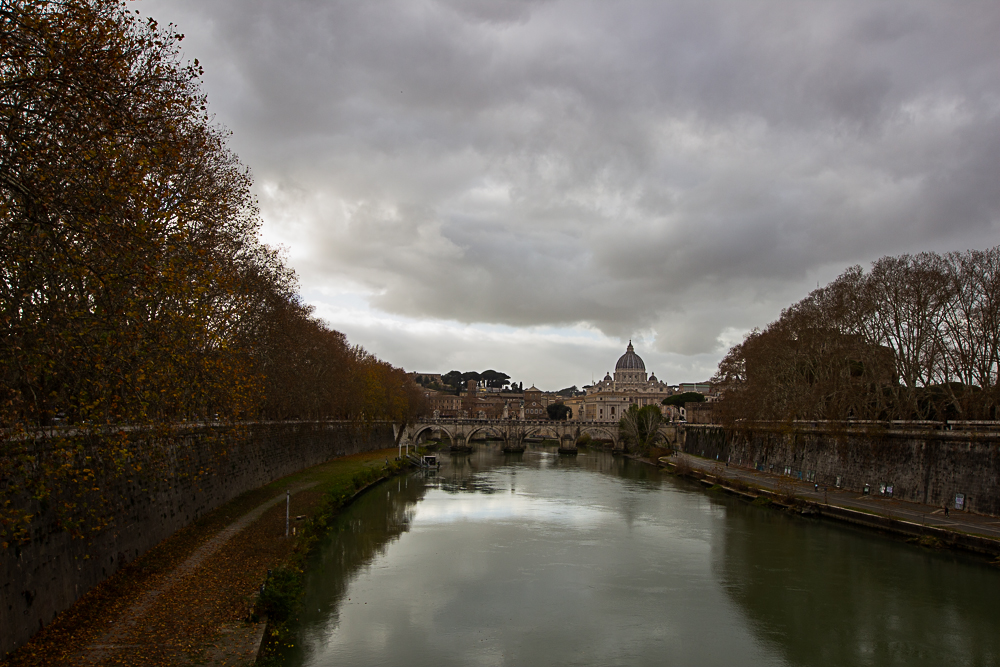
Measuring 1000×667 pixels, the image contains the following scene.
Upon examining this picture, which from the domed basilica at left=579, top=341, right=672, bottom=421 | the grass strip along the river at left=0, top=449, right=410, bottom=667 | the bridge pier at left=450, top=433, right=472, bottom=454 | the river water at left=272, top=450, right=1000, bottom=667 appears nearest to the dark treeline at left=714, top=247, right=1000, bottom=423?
the river water at left=272, top=450, right=1000, bottom=667

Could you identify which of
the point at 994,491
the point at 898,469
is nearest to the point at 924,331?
the point at 898,469

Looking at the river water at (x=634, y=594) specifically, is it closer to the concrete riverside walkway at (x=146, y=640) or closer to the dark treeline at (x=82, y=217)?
the concrete riverside walkway at (x=146, y=640)

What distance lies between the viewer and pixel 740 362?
5453cm

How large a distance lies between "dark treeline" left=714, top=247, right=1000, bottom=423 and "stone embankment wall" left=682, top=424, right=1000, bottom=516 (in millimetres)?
1441

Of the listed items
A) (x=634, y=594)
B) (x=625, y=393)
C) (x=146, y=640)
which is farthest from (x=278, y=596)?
(x=625, y=393)

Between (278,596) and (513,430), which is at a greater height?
(513,430)

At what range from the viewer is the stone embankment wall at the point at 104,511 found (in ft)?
32.4

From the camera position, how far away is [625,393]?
141 metres

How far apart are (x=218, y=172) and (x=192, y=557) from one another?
891cm

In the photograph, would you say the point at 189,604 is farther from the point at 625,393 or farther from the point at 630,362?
the point at 630,362

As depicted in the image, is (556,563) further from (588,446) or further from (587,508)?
(588,446)

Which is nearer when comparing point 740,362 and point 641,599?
point 641,599

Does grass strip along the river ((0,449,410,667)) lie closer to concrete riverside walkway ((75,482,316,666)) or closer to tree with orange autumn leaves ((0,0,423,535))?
concrete riverside walkway ((75,482,316,666))

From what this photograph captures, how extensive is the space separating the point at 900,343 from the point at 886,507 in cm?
763
